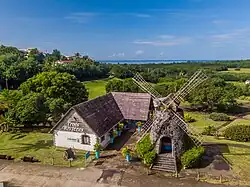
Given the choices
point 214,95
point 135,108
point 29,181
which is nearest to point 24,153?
point 29,181

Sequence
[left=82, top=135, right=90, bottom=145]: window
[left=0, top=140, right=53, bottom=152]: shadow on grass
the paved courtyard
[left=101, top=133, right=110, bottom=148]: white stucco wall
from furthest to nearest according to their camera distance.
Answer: [left=0, top=140, right=53, bottom=152]: shadow on grass
[left=101, top=133, right=110, bottom=148]: white stucco wall
[left=82, top=135, right=90, bottom=145]: window
the paved courtyard

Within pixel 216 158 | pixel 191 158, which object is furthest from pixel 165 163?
pixel 216 158

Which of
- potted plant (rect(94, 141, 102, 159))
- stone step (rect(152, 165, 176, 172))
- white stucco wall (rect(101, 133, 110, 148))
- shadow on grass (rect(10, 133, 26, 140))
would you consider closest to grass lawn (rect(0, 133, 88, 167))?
shadow on grass (rect(10, 133, 26, 140))

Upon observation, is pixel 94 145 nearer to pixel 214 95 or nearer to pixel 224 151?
pixel 224 151

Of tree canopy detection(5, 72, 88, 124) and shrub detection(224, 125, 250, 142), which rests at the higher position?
tree canopy detection(5, 72, 88, 124)

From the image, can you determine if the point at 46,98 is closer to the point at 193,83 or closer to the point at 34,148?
the point at 34,148

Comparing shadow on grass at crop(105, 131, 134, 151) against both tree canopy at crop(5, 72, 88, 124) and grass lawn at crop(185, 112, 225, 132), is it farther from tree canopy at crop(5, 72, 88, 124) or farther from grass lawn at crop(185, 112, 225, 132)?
grass lawn at crop(185, 112, 225, 132)

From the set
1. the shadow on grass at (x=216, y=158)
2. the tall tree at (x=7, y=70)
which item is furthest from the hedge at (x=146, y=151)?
the tall tree at (x=7, y=70)
